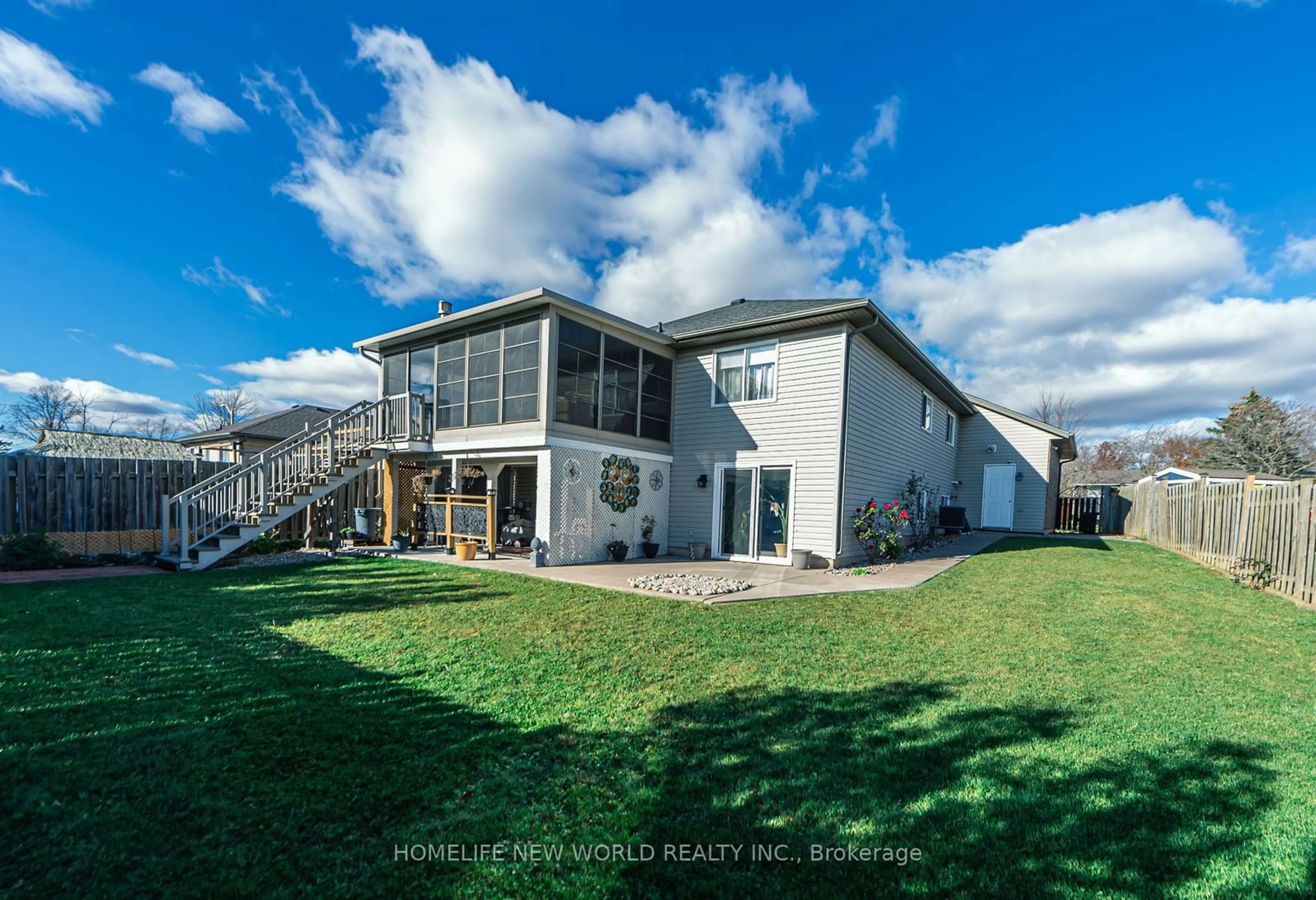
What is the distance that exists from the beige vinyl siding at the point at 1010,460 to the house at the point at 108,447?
3255 cm

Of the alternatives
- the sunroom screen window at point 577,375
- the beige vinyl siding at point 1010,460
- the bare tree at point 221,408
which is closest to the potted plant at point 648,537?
the sunroom screen window at point 577,375

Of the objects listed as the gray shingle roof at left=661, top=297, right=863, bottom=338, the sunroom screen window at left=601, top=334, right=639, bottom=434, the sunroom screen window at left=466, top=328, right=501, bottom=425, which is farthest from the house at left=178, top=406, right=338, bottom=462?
the gray shingle roof at left=661, top=297, right=863, bottom=338

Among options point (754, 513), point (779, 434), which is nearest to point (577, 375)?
point (779, 434)

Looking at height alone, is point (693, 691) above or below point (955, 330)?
below

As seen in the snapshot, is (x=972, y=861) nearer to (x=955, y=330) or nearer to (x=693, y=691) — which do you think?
(x=693, y=691)

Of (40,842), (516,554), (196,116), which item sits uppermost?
(196,116)

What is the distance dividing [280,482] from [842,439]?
11.4m

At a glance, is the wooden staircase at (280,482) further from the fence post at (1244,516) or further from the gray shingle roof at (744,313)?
the fence post at (1244,516)

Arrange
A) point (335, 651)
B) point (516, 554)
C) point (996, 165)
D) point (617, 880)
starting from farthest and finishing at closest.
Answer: point (996, 165) → point (516, 554) → point (335, 651) → point (617, 880)

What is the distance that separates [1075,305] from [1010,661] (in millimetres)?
27806

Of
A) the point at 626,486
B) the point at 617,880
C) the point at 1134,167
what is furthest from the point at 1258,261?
the point at 617,880

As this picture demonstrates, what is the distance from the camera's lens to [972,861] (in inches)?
83.4

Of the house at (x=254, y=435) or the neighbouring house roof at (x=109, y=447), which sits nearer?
the house at (x=254, y=435)

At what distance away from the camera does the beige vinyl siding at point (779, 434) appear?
10344mm
